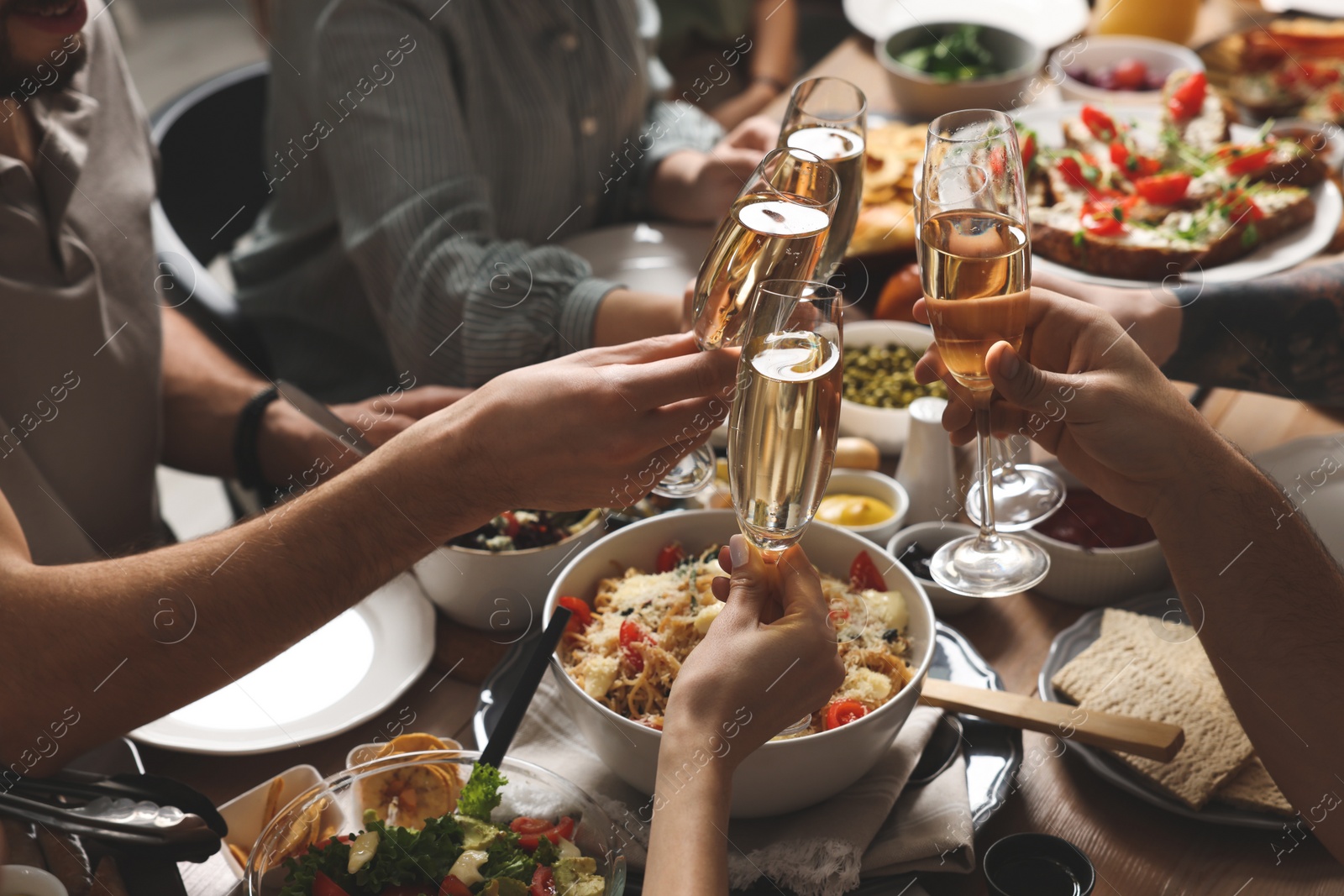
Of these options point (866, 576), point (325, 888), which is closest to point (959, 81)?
point (866, 576)

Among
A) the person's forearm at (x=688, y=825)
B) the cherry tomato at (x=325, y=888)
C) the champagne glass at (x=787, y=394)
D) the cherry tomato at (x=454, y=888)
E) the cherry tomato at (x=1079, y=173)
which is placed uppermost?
the champagne glass at (x=787, y=394)

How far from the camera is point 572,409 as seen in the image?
99 cm

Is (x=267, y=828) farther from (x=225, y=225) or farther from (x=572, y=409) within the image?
(x=225, y=225)

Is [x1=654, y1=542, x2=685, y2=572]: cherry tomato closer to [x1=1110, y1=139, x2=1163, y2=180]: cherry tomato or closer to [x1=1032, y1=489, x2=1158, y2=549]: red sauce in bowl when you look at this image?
[x1=1032, y1=489, x2=1158, y2=549]: red sauce in bowl

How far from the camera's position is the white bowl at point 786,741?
3.04ft

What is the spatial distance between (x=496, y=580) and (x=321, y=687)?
0.23 m

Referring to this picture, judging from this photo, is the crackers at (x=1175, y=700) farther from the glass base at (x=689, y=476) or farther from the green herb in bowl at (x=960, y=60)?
the green herb in bowl at (x=960, y=60)

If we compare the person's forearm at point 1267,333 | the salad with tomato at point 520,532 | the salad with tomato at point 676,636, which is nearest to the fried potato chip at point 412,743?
the salad with tomato at point 676,636

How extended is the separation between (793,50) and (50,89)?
8.11 feet

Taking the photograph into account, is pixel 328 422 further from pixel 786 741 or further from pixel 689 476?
pixel 786 741

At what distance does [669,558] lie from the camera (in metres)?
1.19

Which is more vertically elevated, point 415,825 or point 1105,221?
point 415,825

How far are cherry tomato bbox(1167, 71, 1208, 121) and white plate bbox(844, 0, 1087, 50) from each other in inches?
22.7

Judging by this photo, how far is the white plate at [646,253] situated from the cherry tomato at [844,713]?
1.01 m
